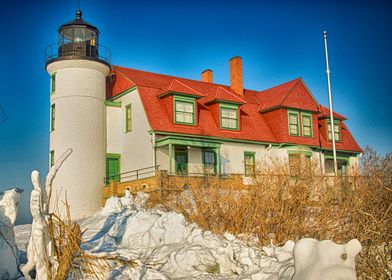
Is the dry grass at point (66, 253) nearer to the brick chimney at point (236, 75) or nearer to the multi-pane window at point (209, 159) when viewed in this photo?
the multi-pane window at point (209, 159)

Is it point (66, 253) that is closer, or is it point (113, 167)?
point (66, 253)

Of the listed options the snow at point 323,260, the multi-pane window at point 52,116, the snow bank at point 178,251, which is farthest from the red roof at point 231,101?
the snow at point 323,260

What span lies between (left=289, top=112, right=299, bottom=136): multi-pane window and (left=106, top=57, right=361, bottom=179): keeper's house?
6 centimetres

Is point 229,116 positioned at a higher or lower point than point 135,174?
higher

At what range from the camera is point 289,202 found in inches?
518

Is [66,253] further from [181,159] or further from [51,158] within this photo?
[51,158]

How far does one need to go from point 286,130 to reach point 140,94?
849 centimetres

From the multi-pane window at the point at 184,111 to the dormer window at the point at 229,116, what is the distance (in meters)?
1.76

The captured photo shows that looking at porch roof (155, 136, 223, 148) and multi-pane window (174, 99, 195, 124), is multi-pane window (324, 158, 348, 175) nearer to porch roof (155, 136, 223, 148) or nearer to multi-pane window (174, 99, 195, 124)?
porch roof (155, 136, 223, 148)

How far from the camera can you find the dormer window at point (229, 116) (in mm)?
24781

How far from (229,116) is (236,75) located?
13.8 feet

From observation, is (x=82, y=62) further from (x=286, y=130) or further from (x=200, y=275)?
(x=200, y=275)

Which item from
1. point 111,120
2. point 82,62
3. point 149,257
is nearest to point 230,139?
point 111,120

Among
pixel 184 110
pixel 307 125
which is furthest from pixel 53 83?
pixel 307 125
